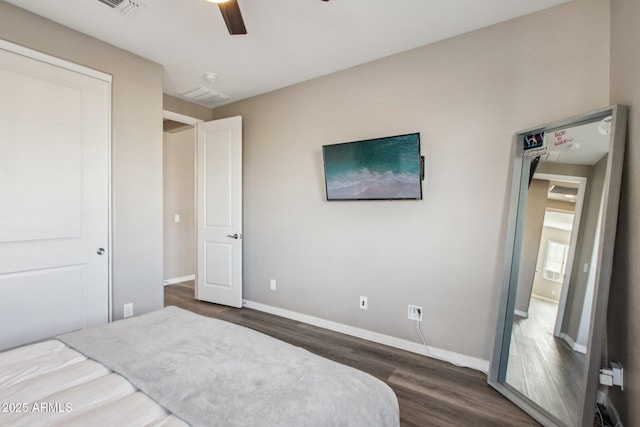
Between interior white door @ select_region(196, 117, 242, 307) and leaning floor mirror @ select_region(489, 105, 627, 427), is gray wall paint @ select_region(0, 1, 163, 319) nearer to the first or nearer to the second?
interior white door @ select_region(196, 117, 242, 307)

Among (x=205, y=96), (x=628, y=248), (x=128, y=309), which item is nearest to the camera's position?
(x=628, y=248)

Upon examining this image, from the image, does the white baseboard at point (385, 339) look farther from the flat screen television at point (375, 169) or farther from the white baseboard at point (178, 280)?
the white baseboard at point (178, 280)

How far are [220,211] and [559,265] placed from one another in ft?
11.4

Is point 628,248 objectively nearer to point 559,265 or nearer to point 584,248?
point 584,248

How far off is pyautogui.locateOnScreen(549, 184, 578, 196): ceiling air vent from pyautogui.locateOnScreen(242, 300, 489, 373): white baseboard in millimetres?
1364

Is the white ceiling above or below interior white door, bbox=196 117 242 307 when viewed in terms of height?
above

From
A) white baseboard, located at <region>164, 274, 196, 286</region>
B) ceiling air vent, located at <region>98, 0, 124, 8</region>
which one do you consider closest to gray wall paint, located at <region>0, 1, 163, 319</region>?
ceiling air vent, located at <region>98, 0, 124, 8</region>

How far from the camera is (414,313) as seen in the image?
8.73 feet

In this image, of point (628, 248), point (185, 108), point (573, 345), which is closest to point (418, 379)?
point (573, 345)

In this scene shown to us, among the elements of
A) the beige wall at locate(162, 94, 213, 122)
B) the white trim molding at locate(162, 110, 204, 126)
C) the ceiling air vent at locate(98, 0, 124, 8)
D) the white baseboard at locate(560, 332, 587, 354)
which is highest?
the ceiling air vent at locate(98, 0, 124, 8)

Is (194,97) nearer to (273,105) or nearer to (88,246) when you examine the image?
(273,105)

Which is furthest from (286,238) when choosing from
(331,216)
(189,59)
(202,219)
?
(189,59)

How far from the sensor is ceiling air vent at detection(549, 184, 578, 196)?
1899mm

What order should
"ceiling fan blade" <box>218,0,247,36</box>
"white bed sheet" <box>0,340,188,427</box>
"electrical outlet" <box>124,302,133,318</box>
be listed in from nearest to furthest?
"white bed sheet" <box>0,340,188,427</box> → "ceiling fan blade" <box>218,0,247,36</box> → "electrical outlet" <box>124,302,133,318</box>
